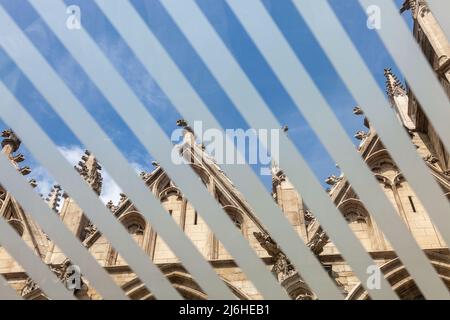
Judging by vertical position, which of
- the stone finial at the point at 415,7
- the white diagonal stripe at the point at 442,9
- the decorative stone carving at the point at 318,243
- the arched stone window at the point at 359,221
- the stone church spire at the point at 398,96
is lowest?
the decorative stone carving at the point at 318,243

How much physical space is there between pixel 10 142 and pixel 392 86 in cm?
1676

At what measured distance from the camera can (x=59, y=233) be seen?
423 inches

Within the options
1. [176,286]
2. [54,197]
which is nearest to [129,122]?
[176,286]

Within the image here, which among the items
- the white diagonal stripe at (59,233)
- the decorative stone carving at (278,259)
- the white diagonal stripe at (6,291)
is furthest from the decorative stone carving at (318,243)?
the white diagonal stripe at (6,291)

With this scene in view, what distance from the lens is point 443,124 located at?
10.9m

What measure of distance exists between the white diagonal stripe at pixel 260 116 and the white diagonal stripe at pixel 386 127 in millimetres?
804

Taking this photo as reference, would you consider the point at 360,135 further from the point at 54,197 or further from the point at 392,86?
the point at 54,197

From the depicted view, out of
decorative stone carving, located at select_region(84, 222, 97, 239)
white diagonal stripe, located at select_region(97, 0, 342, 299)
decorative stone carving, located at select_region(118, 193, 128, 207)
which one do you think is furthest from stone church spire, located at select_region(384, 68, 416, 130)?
decorative stone carving, located at select_region(84, 222, 97, 239)

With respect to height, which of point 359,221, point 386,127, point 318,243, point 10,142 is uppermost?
point 10,142

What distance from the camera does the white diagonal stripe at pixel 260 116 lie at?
9.32 meters

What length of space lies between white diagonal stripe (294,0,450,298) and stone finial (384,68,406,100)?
37.9 feet

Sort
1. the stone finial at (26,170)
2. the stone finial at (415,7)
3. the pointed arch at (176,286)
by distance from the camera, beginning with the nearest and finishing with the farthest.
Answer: the pointed arch at (176,286) < the stone finial at (26,170) < the stone finial at (415,7)

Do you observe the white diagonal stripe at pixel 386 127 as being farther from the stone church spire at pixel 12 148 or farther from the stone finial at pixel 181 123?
the stone church spire at pixel 12 148
